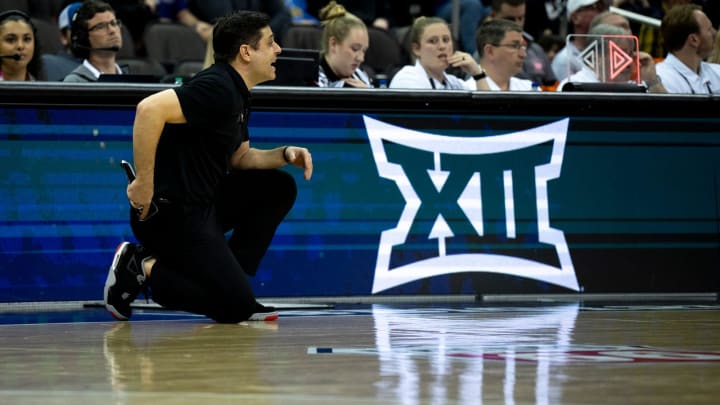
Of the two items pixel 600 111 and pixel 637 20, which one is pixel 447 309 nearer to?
pixel 600 111

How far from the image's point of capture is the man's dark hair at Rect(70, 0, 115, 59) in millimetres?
8359

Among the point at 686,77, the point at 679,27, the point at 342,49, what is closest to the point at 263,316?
the point at 342,49

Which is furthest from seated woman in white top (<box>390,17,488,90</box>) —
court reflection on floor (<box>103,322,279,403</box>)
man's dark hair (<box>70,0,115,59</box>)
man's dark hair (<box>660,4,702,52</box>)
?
court reflection on floor (<box>103,322,279,403</box>)

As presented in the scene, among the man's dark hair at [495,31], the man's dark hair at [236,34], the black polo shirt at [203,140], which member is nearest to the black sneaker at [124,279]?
the black polo shirt at [203,140]

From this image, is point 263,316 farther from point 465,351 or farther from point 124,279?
point 465,351

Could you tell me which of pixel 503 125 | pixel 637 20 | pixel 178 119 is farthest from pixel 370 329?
pixel 637 20

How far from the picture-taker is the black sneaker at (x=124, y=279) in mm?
6047

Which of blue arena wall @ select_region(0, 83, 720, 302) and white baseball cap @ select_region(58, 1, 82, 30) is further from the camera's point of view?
white baseball cap @ select_region(58, 1, 82, 30)

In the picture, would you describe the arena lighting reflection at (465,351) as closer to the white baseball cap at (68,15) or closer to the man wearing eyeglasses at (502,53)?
the man wearing eyeglasses at (502,53)

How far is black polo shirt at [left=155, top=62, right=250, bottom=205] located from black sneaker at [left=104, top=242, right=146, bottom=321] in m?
0.35

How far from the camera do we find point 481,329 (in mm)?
5465

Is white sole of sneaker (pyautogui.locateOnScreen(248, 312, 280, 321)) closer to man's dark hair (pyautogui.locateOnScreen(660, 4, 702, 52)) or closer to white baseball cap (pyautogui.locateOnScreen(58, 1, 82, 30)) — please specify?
white baseball cap (pyautogui.locateOnScreen(58, 1, 82, 30))

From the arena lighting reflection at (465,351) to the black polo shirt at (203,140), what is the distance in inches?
40.3

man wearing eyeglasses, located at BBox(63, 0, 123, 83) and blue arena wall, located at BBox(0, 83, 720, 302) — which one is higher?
man wearing eyeglasses, located at BBox(63, 0, 123, 83)
